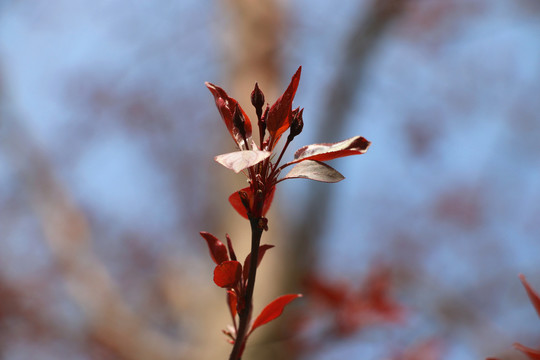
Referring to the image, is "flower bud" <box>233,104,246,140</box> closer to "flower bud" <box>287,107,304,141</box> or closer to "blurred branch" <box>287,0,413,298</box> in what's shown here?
"flower bud" <box>287,107,304,141</box>

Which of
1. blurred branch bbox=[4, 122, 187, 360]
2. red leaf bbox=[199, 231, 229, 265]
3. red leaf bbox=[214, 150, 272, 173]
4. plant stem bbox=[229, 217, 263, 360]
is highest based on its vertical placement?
blurred branch bbox=[4, 122, 187, 360]

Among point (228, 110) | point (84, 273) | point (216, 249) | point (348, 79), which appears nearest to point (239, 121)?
point (228, 110)

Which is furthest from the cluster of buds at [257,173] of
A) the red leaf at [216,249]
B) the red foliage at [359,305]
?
the red foliage at [359,305]

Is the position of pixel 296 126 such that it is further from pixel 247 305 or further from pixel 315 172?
pixel 247 305

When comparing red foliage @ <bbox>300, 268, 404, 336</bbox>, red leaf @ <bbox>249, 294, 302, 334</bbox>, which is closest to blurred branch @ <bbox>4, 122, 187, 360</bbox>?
red foliage @ <bbox>300, 268, 404, 336</bbox>

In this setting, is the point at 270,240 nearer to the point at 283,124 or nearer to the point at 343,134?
the point at 343,134

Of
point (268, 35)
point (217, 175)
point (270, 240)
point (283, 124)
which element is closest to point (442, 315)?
point (270, 240)

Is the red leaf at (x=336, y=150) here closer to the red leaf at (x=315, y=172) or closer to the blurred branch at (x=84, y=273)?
the red leaf at (x=315, y=172)
